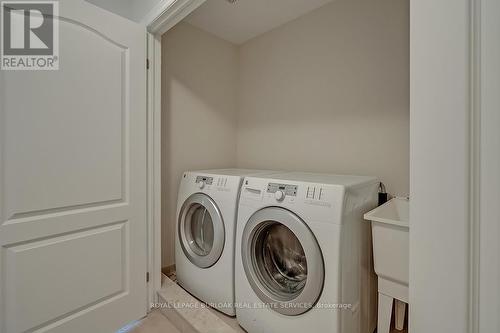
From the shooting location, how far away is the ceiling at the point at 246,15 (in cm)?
178

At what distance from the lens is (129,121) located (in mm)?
1417

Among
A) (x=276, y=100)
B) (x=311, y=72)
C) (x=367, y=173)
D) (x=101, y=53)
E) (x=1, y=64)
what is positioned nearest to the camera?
(x=1, y=64)

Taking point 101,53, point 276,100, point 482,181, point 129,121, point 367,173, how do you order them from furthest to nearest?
point 276,100
point 367,173
point 129,121
point 101,53
point 482,181

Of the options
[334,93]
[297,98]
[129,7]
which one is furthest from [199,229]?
[129,7]

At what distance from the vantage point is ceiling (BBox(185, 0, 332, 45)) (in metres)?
1.78

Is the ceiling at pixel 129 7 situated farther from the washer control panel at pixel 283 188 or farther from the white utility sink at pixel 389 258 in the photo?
the white utility sink at pixel 389 258

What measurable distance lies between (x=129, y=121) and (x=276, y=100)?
1308mm

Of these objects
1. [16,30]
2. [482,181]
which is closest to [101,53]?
[16,30]

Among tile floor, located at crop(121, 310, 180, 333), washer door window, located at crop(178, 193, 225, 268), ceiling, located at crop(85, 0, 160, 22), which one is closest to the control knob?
washer door window, located at crop(178, 193, 225, 268)

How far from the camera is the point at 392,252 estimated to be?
1.00 meters

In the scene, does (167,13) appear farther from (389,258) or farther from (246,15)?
(389,258)

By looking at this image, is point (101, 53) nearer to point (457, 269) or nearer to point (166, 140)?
point (166, 140)

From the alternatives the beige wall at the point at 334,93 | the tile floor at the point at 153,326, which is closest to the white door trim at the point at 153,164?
the tile floor at the point at 153,326

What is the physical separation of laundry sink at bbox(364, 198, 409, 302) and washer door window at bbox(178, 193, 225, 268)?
0.91m
